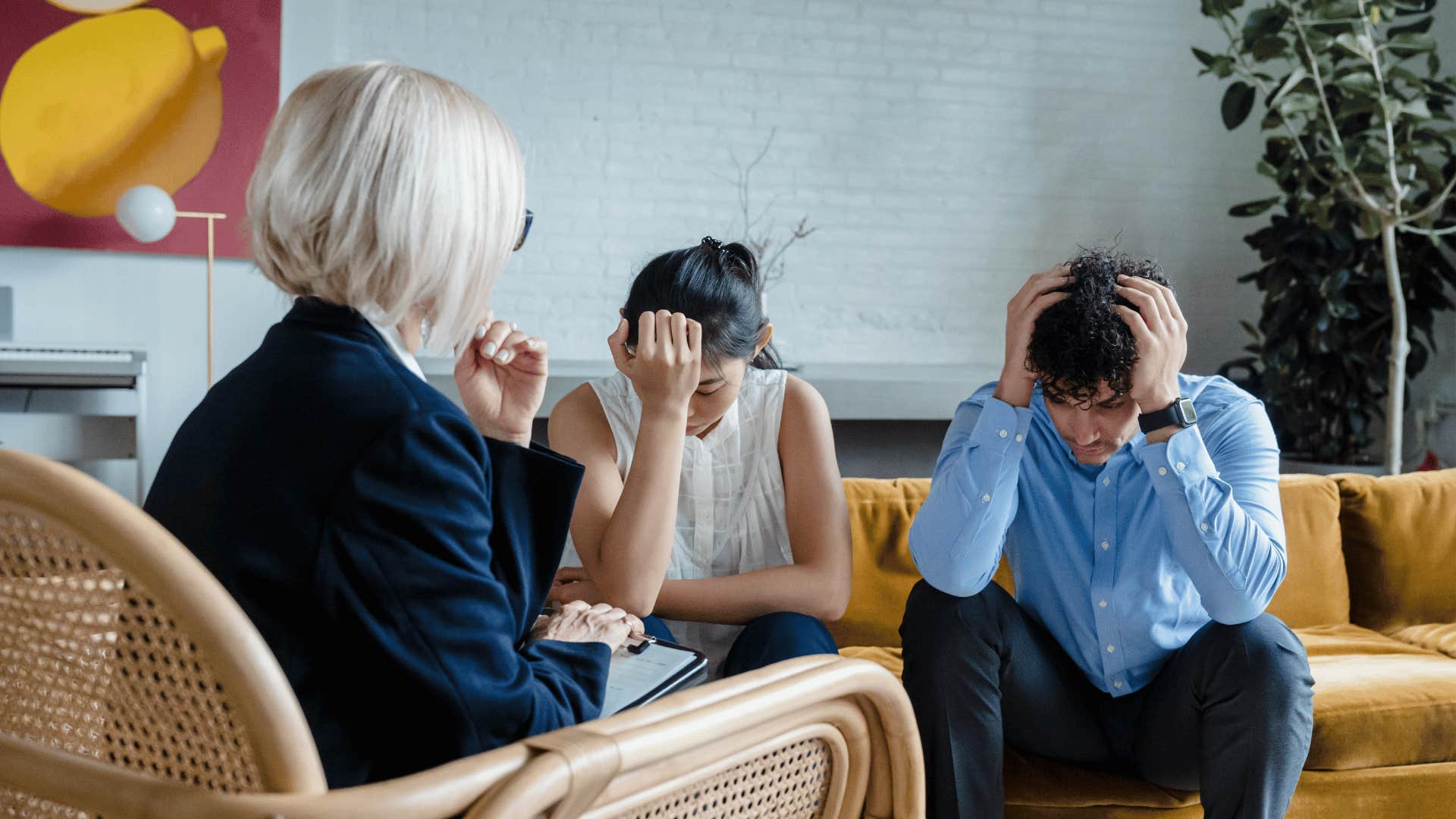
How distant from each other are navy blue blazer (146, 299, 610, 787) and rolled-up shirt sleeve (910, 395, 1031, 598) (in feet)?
2.92

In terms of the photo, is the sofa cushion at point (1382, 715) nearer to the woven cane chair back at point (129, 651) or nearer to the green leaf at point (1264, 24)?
the woven cane chair back at point (129, 651)

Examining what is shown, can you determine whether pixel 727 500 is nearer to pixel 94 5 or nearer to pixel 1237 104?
pixel 94 5

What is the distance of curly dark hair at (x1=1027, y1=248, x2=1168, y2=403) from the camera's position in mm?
1571

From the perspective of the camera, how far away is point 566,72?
4.76 meters

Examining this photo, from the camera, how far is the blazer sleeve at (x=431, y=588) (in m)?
0.81

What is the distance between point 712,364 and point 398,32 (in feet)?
10.9

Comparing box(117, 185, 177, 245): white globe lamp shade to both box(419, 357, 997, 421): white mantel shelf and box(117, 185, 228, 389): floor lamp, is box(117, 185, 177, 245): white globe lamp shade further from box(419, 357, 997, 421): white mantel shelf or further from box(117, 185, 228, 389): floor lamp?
box(419, 357, 997, 421): white mantel shelf

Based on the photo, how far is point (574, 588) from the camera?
1.72m

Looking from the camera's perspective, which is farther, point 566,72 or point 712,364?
point 566,72

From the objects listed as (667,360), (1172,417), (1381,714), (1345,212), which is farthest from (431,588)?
(1345,212)

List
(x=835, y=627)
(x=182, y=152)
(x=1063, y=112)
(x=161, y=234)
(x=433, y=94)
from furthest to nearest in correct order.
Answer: (x=1063, y=112) < (x=182, y=152) < (x=161, y=234) < (x=835, y=627) < (x=433, y=94)

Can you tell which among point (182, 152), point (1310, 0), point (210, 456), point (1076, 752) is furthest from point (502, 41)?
point (210, 456)

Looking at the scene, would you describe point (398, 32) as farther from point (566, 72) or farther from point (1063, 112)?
point (1063, 112)

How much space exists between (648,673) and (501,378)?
1.17 feet
